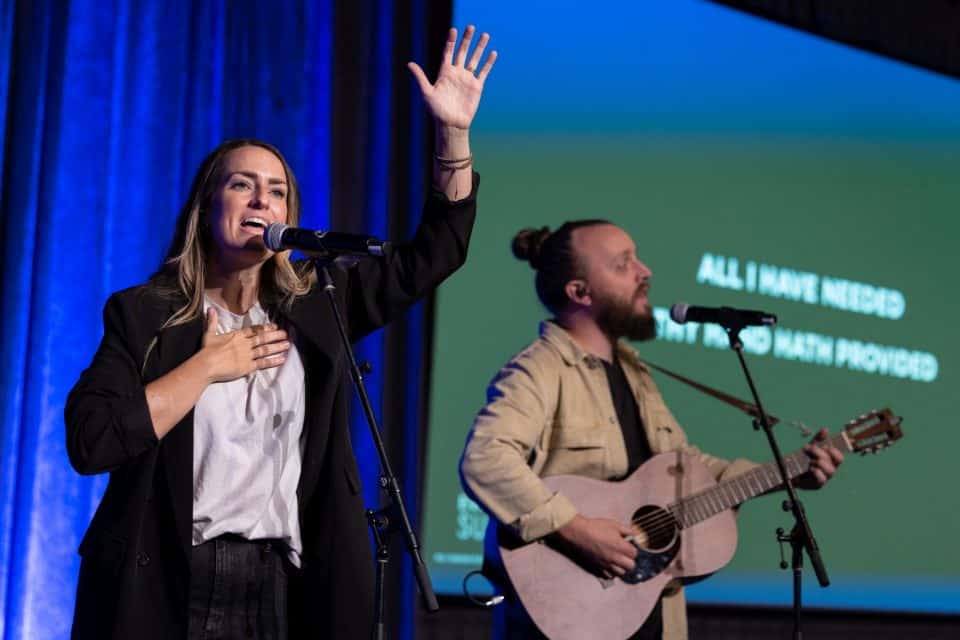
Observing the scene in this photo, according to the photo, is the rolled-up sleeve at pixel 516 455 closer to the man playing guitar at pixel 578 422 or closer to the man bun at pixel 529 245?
the man playing guitar at pixel 578 422

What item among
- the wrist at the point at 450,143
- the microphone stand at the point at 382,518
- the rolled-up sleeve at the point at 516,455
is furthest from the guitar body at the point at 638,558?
the wrist at the point at 450,143

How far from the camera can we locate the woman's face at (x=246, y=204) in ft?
7.42

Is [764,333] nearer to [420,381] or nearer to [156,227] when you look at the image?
[420,381]

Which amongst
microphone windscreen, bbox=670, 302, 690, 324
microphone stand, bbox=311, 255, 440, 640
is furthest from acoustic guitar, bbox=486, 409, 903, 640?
microphone stand, bbox=311, 255, 440, 640

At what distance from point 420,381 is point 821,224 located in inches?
81.9

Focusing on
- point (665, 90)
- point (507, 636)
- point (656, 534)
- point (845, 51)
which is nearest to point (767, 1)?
point (845, 51)

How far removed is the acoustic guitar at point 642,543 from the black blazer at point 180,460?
1.08 m

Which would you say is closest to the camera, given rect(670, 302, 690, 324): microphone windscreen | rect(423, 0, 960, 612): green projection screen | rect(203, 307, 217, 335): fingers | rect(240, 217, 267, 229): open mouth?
rect(203, 307, 217, 335): fingers

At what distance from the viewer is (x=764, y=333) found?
4867mm

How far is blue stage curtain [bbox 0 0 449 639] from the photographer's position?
3.49 metres

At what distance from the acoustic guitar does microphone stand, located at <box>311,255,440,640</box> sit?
3.69 ft

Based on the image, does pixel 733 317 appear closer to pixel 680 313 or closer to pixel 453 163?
pixel 680 313

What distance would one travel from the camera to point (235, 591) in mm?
2027

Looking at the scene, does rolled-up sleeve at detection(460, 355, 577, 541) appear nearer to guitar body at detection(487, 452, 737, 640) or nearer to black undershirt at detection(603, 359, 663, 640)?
guitar body at detection(487, 452, 737, 640)
